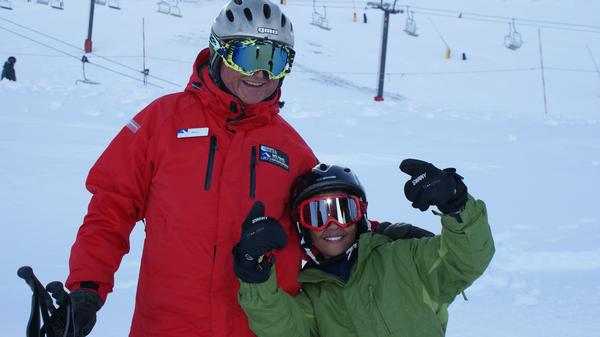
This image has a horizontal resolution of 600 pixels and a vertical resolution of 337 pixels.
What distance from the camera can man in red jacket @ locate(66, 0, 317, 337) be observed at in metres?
2.40

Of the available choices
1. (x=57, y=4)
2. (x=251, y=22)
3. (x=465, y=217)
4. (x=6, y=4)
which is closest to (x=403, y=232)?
(x=465, y=217)

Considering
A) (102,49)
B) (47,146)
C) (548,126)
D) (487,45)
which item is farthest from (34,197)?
(487,45)

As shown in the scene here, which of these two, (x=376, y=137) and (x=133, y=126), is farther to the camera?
(x=376, y=137)

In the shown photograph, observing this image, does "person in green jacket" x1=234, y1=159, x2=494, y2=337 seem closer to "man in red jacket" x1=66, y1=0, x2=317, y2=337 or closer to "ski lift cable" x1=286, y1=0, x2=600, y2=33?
"man in red jacket" x1=66, y1=0, x2=317, y2=337

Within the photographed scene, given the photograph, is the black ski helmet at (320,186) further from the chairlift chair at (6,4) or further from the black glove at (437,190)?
the chairlift chair at (6,4)

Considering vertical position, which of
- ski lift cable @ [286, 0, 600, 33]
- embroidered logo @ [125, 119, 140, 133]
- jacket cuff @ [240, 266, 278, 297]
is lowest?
jacket cuff @ [240, 266, 278, 297]

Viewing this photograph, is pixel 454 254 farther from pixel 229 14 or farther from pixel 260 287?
pixel 229 14

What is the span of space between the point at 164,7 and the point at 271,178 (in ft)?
Answer: 102

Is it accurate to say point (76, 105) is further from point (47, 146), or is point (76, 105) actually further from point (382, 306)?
point (382, 306)

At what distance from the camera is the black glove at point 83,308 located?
2158mm

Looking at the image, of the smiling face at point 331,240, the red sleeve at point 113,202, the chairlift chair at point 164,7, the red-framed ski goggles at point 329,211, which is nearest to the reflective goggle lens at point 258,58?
the red sleeve at point 113,202

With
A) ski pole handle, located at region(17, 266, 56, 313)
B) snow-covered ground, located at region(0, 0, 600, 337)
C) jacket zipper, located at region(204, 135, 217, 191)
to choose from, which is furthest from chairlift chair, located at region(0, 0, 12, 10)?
ski pole handle, located at region(17, 266, 56, 313)

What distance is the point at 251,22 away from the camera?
8.82 feet

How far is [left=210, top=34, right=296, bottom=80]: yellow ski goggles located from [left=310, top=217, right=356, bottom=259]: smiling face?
2.48 ft
